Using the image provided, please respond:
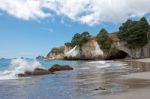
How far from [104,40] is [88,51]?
23.3 feet

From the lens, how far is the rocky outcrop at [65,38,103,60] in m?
89.7

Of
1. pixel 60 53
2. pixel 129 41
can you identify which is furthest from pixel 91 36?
pixel 60 53

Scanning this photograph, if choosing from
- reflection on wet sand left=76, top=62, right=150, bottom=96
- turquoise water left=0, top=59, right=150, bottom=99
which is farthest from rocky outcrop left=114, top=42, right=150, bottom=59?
reflection on wet sand left=76, top=62, right=150, bottom=96

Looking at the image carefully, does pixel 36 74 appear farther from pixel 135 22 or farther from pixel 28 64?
pixel 135 22

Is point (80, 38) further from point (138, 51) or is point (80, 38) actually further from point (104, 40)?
point (138, 51)

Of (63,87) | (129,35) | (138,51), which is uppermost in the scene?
(129,35)

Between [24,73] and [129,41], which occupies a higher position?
[129,41]

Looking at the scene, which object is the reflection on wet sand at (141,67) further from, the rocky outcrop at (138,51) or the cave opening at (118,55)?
the cave opening at (118,55)

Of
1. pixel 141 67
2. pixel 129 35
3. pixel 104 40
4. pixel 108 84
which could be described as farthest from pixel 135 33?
pixel 108 84

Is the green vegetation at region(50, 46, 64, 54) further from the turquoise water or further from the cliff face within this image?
the turquoise water

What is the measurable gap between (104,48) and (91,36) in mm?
9127

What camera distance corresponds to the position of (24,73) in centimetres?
3008

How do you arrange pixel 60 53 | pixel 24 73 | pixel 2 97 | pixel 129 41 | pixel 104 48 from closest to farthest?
pixel 2 97 → pixel 24 73 → pixel 129 41 → pixel 104 48 → pixel 60 53

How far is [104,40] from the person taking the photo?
87125 millimetres
